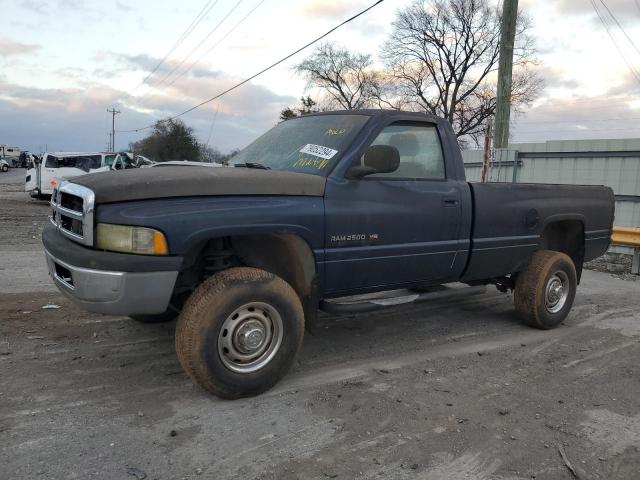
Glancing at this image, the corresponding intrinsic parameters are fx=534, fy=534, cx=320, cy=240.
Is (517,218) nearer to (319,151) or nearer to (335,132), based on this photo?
(335,132)

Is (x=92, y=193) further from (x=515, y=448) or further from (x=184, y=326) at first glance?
(x=515, y=448)

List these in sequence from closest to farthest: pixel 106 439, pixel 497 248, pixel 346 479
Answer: pixel 346 479 → pixel 106 439 → pixel 497 248

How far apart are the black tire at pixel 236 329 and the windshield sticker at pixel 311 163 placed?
38.2 inches

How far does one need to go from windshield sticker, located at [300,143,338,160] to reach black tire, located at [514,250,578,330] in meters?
2.67

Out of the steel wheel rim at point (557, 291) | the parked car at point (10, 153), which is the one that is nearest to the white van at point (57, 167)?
the steel wheel rim at point (557, 291)

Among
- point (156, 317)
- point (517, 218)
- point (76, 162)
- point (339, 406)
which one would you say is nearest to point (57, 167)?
point (76, 162)

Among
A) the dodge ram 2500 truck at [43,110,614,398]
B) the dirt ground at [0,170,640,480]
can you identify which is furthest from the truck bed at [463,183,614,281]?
the dirt ground at [0,170,640,480]

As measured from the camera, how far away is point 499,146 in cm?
1334

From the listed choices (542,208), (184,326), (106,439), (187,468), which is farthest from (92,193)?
(542,208)

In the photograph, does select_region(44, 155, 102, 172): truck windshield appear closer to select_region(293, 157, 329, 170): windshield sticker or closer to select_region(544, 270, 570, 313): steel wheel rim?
select_region(293, 157, 329, 170): windshield sticker

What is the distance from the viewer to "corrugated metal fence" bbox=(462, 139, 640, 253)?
12.6 meters

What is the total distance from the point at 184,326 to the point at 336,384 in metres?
1.22

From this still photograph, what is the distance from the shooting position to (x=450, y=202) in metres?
4.62

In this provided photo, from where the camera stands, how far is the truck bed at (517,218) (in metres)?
4.91
